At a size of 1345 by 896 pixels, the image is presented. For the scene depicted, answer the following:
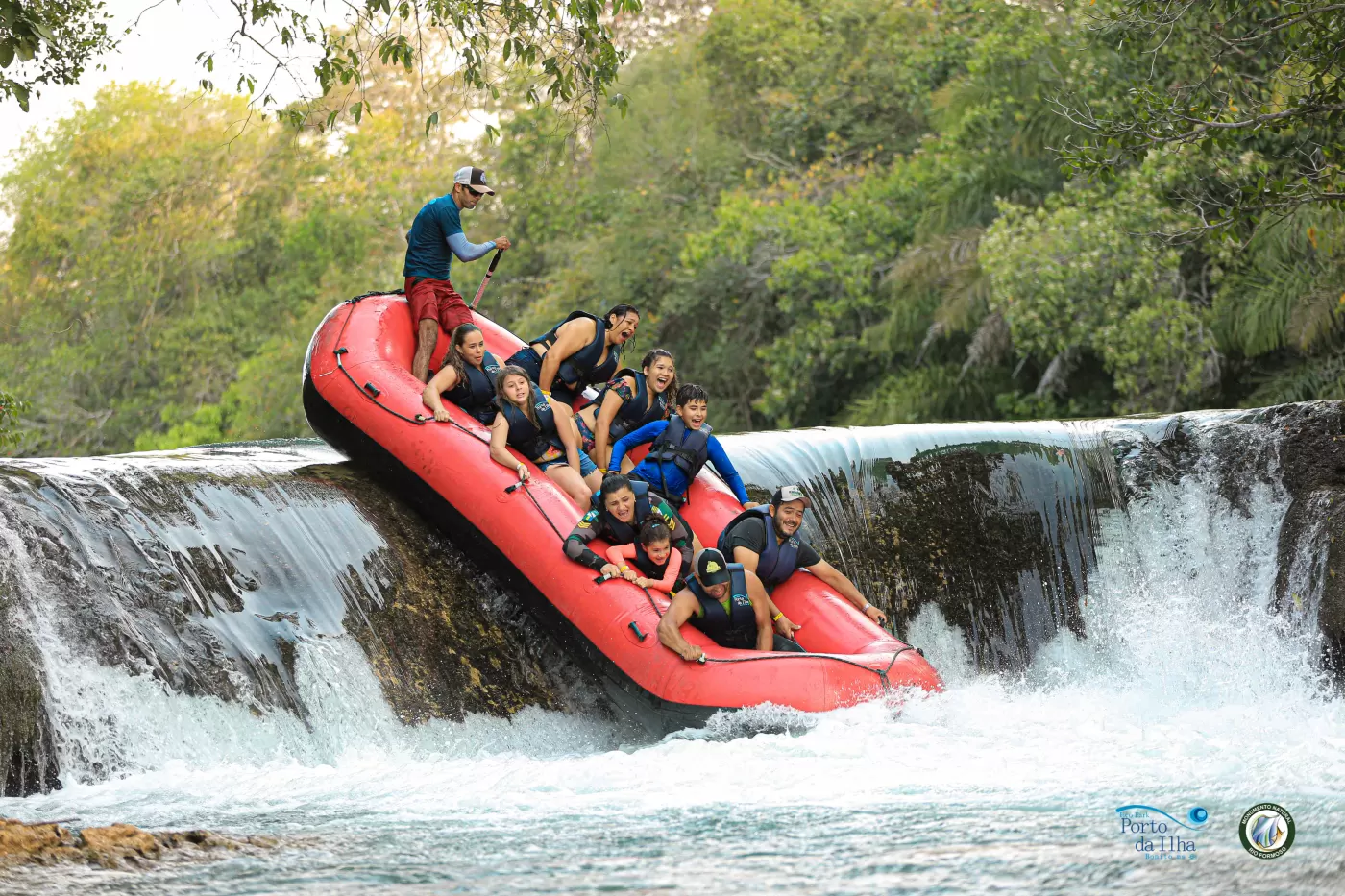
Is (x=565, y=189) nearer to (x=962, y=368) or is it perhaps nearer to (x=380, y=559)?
(x=962, y=368)

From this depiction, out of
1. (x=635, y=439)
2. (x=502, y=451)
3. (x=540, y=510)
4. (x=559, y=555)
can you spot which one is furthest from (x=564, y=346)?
(x=559, y=555)

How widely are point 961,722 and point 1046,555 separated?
3.02 meters

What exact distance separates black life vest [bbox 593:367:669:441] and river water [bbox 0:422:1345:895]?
1.71m

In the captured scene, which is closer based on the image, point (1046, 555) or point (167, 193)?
point (1046, 555)

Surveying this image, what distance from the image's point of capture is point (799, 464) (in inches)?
365

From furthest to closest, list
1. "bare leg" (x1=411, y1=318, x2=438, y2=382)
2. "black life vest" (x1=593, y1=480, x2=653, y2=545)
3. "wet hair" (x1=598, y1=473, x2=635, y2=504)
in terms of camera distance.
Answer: "bare leg" (x1=411, y1=318, x2=438, y2=382), "black life vest" (x1=593, y1=480, x2=653, y2=545), "wet hair" (x1=598, y1=473, x2=635, y2=504)

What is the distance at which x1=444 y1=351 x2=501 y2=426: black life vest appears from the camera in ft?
26.6

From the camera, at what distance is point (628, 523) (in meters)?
7.18

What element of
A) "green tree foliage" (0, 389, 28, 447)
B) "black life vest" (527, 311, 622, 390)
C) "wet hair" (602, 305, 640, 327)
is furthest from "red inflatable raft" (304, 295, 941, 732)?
"green tree foliage" (0, 389, 28, 447)

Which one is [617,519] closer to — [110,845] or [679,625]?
[679,625]

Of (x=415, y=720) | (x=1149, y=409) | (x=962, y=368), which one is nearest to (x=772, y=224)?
(x=962, y=368)

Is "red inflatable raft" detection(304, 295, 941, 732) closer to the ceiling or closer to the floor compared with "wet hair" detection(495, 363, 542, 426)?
closer to the floor

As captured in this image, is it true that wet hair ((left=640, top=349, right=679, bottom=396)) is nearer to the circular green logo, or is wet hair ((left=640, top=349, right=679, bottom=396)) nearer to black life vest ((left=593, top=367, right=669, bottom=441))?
black life vest ((left=593, top=367, right=669, bottom=441))
